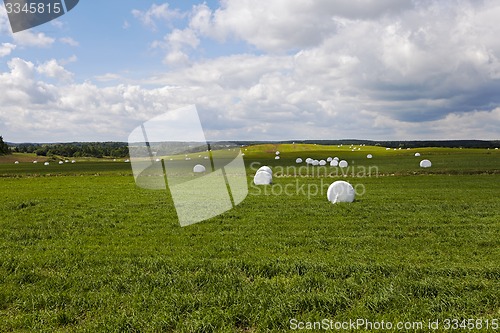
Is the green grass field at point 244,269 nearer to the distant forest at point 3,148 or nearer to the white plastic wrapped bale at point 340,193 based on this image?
the white plastic wrapped bale at point 340,193

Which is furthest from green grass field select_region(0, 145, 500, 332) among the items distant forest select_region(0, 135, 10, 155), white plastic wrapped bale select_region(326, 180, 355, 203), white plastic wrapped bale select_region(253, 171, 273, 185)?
distant forest select_region(0, 135, 10, 155)

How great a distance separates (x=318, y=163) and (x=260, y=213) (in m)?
47.5

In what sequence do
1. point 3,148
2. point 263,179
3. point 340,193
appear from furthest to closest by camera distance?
1. point 3,148
2. point 263,179
3. point 340,193

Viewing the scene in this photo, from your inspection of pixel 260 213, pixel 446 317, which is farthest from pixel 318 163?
pixel 446 317

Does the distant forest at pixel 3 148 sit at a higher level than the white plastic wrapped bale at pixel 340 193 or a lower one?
higher

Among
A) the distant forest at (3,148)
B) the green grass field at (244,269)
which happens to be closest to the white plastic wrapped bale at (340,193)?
the green grass field at (244,269)

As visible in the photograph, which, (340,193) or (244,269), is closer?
(244,269)

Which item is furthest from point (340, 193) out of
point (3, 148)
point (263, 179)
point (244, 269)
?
point (3, 148)

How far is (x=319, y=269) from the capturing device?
29.2 feet

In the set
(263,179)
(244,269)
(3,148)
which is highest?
(3,148)

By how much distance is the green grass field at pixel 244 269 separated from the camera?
651cm

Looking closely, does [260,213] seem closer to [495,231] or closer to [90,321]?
[495,231]

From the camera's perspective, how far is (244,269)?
907cm

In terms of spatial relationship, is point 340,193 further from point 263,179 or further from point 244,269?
point 244,269
